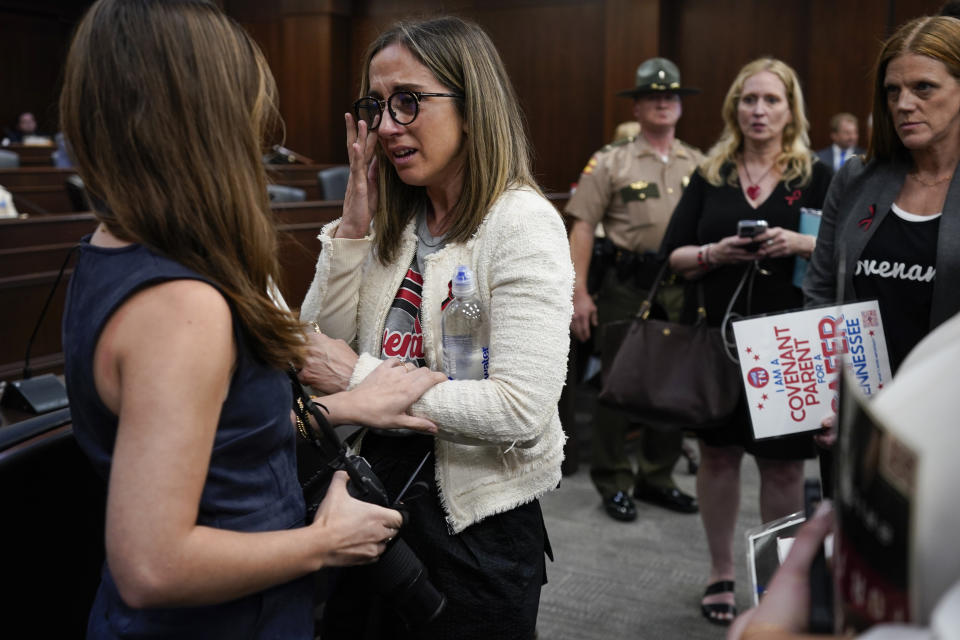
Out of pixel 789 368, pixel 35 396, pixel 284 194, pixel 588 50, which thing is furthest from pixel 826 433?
pixel 588 50

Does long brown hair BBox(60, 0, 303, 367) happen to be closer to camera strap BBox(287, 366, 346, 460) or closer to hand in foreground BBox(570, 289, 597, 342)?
camera strap BBox(287, 366, 346, 460)

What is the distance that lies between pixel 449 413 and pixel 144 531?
0.51 metres

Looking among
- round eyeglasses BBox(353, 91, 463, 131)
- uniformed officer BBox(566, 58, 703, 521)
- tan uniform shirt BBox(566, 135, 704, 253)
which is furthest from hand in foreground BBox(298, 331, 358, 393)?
tan uniform shirt BBox(566, 135, 704, 253)

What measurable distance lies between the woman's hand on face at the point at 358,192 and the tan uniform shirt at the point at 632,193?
203 cm

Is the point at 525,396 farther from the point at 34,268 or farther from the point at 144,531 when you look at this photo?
the point at 34,268

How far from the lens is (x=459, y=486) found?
1302mm

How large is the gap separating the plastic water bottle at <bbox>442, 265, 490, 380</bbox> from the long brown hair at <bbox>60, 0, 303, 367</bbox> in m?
0.45

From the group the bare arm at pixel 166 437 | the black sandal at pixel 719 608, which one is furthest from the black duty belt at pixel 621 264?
the bare arm at pixel 166 437

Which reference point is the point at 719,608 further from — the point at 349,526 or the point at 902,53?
the point at 349,526

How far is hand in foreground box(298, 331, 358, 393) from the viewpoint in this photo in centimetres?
131

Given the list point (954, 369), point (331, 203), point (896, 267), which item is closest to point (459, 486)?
point (954, 369)

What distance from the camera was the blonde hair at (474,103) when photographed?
1341 millimetres

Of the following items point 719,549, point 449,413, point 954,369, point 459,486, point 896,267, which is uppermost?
point 954,369

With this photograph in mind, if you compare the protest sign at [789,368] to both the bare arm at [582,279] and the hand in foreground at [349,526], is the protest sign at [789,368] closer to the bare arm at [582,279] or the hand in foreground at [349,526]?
the hand in foreground at [349,526]
